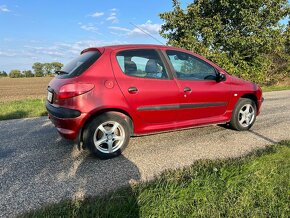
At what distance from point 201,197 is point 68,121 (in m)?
2.17

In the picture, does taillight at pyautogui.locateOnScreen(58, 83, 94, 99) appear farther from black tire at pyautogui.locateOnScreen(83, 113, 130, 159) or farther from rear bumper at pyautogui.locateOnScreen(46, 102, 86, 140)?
black tire at pyautogui.locateOnScreen(83, 113, 130, 159)

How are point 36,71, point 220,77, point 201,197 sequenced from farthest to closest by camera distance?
point 36,71 < point 220,77 < point 201,197

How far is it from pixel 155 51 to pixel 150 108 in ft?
3.32

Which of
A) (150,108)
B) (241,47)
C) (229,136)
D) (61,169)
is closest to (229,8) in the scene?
(241,47)

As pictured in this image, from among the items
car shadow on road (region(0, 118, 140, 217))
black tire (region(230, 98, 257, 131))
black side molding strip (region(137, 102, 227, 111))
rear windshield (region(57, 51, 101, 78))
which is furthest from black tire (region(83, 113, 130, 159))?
black tire (region(230, 98, 257, 131))

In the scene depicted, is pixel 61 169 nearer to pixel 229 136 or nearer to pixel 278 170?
pixel 278 170

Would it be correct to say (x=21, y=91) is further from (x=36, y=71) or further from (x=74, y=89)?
(x=36, y=71)

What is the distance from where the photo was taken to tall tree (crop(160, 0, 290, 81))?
14422mm

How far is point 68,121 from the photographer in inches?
164

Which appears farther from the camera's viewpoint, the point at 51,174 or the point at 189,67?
the point at 189,67

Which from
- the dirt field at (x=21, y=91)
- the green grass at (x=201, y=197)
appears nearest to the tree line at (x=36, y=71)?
the dirt field at (x=21, y=91)

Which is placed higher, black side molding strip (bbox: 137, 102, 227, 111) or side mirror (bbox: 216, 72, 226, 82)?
side mirror (bbox: 216, 72, 226, 82)

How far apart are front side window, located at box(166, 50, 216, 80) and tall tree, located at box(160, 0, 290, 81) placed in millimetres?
9481

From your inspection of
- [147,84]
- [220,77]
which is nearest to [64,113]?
[147,84]
